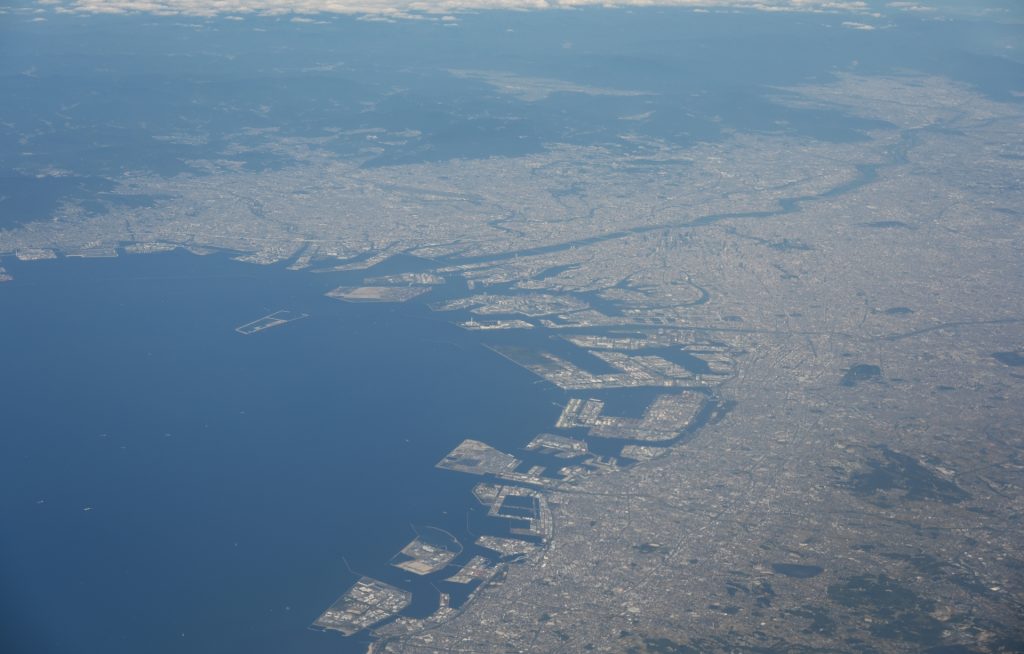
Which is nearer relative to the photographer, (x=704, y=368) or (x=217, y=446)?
(x=217, y=446)

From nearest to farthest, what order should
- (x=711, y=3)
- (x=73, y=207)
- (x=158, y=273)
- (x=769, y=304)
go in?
1. (x=769, y=304)
2. (x=158, y=273)
3. (x=73, y=207)
4. (x=711, y=3)

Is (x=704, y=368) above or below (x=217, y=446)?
above

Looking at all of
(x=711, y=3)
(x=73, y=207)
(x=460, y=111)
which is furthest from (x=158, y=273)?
(x=711, y=3)

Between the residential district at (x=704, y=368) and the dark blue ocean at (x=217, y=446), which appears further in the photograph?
the dark blue ocean at (x=217, y=446)

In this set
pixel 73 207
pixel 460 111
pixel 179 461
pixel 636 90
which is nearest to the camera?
pixel 179 461

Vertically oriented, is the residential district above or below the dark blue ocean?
above

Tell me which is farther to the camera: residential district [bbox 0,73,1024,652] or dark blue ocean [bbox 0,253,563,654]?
dark blue ocean [bbox 0,253,563,654]

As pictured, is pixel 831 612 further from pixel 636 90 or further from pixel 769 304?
pixel 636 90

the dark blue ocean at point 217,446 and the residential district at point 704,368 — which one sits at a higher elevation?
the residential district at point 704,368
